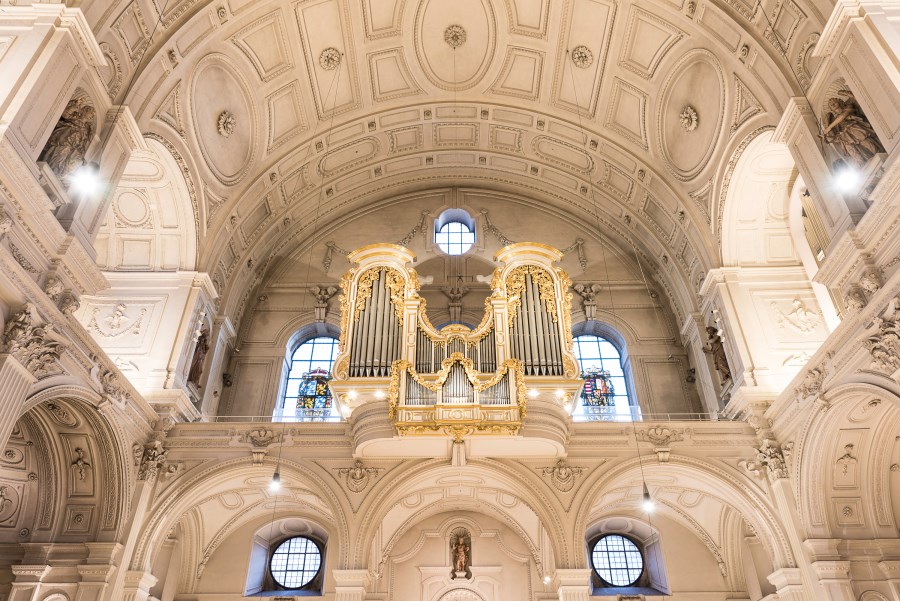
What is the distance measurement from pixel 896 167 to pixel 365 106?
487 inches

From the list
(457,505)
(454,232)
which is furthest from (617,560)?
(454,232)

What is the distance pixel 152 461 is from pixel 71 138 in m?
5.81

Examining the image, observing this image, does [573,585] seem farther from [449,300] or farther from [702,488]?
[449,300]

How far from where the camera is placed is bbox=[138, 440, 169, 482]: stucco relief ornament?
38.2ft

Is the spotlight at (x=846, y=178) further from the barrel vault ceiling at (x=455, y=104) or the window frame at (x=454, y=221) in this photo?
the window frame at (x=454, y=221)

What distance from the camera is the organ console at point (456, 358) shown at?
11.0 metres

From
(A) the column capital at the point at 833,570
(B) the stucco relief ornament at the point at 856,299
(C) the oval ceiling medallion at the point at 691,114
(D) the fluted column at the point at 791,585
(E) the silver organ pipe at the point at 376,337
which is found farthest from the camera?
(C) the oval ceiling medallion at the point at 691,114

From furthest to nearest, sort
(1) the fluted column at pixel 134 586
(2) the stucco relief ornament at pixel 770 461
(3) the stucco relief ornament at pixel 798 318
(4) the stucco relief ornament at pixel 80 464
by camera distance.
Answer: (3) the stucco relief ornament at pixel 798 318 < (2) the stucco relief ornament at pixel 770 461 < (4) the stucco relief ornament at pixel 80 464 < (1) the fluted column at pixel 134 586

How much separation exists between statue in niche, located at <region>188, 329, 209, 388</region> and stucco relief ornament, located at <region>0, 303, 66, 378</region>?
199 inches

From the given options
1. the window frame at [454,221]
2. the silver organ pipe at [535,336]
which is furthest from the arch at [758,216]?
the window frame at [454,221]

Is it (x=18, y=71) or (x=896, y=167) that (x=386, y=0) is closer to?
(x=18, y=71)

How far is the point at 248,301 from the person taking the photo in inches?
686

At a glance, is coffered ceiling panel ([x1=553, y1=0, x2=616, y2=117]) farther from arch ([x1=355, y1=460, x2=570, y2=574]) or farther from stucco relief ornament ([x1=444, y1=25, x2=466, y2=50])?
arch ([x1=355, y1=460, x2=570, y2=574])

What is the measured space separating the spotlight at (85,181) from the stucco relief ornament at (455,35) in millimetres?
9246
